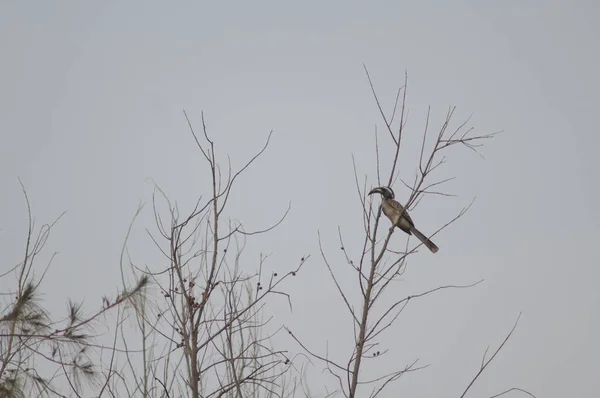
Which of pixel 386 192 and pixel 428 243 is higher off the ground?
pixel 428 243

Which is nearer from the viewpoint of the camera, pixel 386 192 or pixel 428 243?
pixel 386 192

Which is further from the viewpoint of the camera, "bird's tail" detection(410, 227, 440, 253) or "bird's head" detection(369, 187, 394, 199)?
"bird's tail" detection(410, 227, 440, 253)

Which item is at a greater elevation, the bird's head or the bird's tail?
the bird's tail

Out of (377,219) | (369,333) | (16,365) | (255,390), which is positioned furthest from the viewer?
(255,390)

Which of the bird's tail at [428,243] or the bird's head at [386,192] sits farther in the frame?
the bird's tail at [428,243]

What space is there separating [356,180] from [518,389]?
1.26m

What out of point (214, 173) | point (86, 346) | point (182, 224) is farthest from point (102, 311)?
point (214, 173)

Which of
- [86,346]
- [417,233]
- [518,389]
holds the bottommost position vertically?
[518,389]

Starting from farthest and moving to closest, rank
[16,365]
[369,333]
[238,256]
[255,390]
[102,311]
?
[255,390] < [238,256] < [102,311] < [16,365] < [369,333]

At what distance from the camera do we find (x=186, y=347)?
3244 millimetres

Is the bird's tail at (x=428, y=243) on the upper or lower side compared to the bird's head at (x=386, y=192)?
upper

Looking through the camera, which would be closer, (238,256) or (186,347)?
(186,347)

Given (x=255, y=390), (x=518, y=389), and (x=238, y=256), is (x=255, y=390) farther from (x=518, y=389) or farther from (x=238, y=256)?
(x=518, y=389)

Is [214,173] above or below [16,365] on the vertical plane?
above
